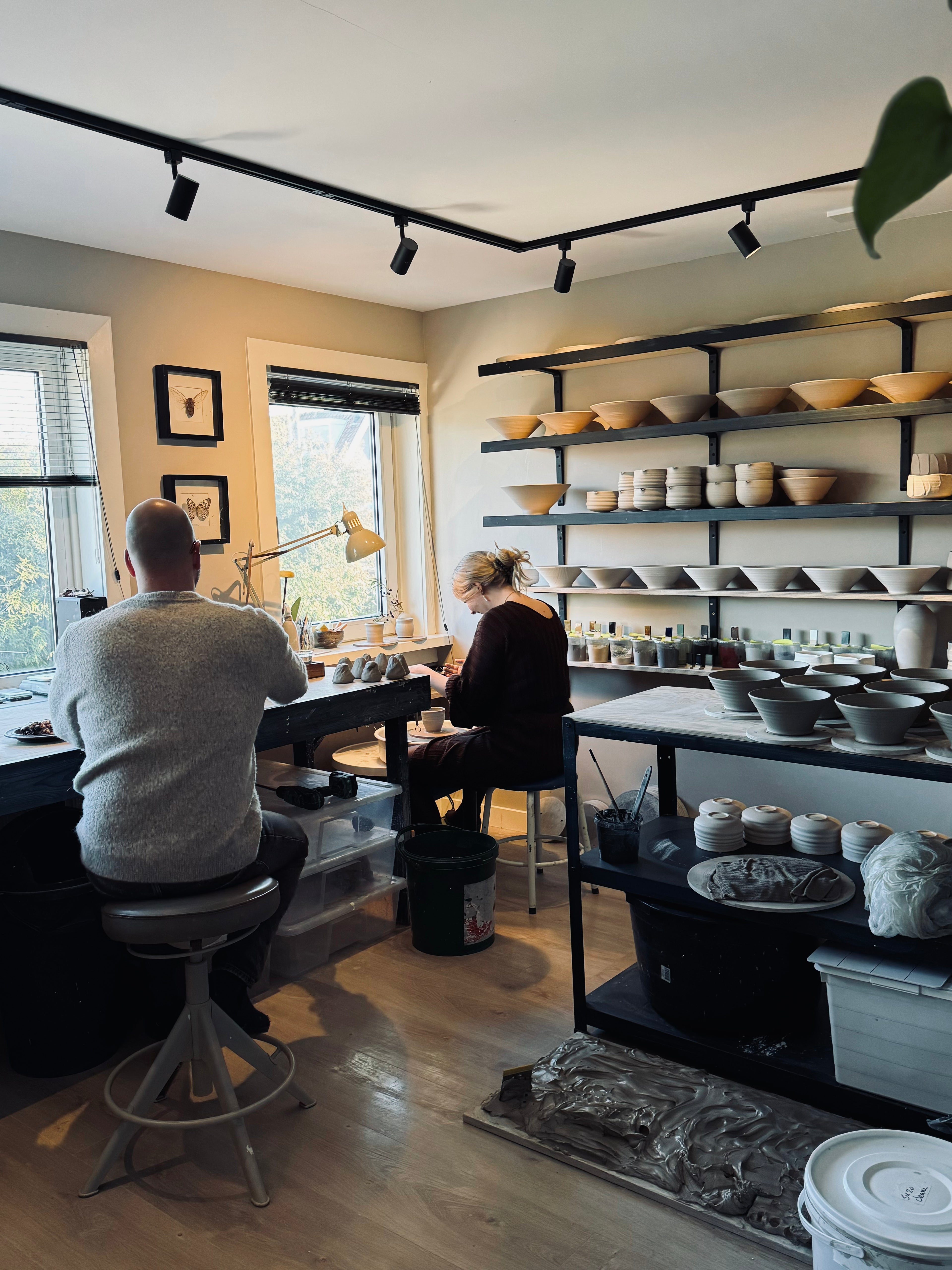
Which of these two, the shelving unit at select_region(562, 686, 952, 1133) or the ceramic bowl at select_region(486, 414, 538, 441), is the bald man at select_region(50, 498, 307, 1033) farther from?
the ceramic bowl at select_region(486, 414, 538, 441)

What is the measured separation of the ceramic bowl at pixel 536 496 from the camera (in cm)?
458

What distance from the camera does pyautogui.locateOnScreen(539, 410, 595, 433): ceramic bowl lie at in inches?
176

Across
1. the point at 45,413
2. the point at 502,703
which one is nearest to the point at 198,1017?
the point at 502,703

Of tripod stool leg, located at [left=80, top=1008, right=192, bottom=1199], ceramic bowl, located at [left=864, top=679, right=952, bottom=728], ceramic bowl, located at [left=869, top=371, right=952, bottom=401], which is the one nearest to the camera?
tripod stool leg, located at [left=80, top=1008, right=192, bottom=1199]

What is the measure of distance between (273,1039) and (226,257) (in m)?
2.88

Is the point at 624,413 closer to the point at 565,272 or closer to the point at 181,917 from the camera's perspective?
the point at 565,272

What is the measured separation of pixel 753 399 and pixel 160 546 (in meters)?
2.50

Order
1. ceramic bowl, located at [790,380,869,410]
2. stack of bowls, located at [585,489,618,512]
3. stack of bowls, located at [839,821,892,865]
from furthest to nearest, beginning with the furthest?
stack of bowls, located at [585,489,618,512] < ceramic bowl, located at [790,380,869,410] < stack of bowls, located at [839,821,892,865]

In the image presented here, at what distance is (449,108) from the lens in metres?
2.60

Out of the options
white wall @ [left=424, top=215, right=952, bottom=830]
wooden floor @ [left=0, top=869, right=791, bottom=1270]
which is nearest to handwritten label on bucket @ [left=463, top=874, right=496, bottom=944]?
wooden floor @ [left=0, top=869, right=791, bottom=1270]

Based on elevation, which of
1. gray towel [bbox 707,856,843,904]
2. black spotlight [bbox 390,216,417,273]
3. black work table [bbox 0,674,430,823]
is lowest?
gray towel [bbox 707,856,843,904]

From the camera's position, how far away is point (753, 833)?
2.70 metres

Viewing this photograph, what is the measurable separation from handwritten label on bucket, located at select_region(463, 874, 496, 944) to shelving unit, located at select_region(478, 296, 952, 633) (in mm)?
1559

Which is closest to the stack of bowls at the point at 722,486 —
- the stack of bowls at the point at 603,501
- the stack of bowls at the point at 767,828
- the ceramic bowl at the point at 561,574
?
the stack of bowls at the point at 603,501
